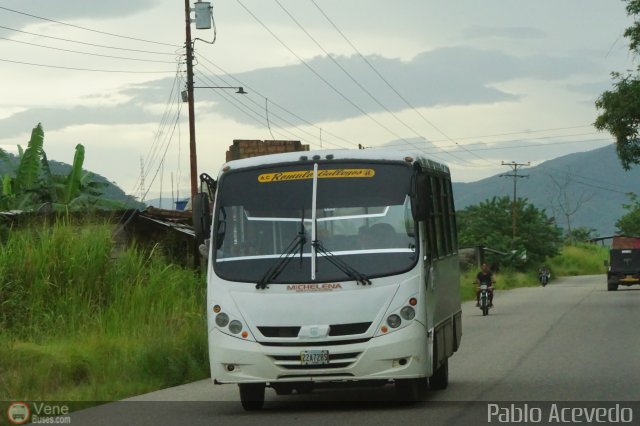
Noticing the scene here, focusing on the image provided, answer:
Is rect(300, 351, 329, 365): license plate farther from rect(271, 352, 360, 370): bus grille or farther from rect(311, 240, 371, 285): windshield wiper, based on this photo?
rect(311, 240, 371, 285): windshield wiper

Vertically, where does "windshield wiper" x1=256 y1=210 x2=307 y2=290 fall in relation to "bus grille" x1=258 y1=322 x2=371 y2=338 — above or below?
above

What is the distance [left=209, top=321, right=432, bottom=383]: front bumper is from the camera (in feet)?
39.6

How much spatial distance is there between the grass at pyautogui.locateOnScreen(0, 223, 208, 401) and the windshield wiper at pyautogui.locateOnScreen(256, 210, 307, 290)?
3.41 metres

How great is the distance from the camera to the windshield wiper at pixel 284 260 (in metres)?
12.5

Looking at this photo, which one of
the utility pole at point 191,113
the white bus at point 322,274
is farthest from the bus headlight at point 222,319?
the utility pole at point 191,113

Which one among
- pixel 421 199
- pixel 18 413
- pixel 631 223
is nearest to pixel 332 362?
pixel 421 199

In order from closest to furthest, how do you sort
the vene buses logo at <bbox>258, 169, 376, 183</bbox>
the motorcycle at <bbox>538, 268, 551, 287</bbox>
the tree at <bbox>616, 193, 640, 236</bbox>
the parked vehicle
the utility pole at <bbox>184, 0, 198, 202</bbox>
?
1. the vene buses logo at <bbox>258, 169, 376, 183</bbox>
2. the utility pole at <bbox>184, 0, 198, 202</bbox>
3. the parked vehicle
4. the motorcycle at <bbox>538, 268, 551, 287</bbox>
5. the tree at <bbox>616, 193, 640, 236</bbox>

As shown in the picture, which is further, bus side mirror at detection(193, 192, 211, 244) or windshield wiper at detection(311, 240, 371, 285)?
bus side mirror at detection(193, 192, 211, 244)

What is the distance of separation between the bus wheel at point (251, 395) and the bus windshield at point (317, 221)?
3.64 ft

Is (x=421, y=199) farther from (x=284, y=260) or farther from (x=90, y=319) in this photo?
(x=90, y=319)

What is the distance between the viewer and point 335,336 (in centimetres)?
1210

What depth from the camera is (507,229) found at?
9494 cm

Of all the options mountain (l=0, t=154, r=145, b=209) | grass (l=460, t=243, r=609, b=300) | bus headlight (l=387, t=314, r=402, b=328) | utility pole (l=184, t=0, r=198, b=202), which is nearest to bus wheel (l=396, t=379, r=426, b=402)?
bus headlight (l=387, t=314, r=402, b=328)

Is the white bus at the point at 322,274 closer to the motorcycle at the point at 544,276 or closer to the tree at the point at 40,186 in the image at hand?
the tree at the point at 40,186
